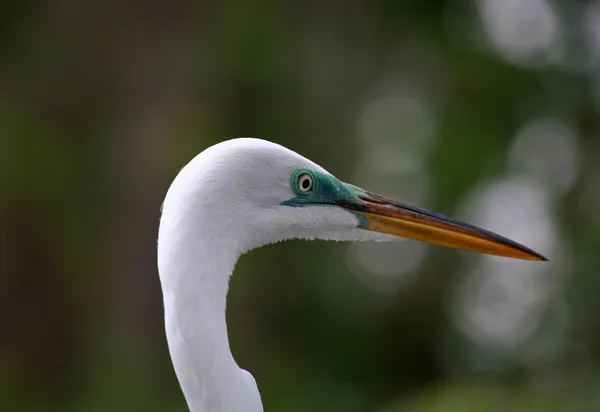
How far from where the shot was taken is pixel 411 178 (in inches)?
344

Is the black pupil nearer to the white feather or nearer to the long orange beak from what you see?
the white feather

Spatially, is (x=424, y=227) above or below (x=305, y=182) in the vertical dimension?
below

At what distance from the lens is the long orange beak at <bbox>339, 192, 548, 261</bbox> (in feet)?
8.04

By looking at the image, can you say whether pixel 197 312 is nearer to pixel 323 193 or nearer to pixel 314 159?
pixel 323 193

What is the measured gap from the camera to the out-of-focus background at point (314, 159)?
289 inches

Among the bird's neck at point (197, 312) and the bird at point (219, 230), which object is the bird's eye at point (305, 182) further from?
the bird's neck at point (197, 312)

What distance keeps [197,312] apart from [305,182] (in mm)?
514

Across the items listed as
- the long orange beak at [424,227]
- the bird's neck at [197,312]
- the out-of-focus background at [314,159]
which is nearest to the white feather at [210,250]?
the bird's neck at [197,312]

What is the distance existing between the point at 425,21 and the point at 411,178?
1742 mm

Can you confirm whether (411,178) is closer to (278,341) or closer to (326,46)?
(326,46)

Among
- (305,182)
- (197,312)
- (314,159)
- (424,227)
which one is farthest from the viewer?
(314,159)

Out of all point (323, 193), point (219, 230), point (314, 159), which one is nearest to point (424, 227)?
point (323, 193)

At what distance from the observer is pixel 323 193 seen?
236 cm

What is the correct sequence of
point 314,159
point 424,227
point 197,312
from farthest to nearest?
point 314,159 → point 424,227 → point 197,312
